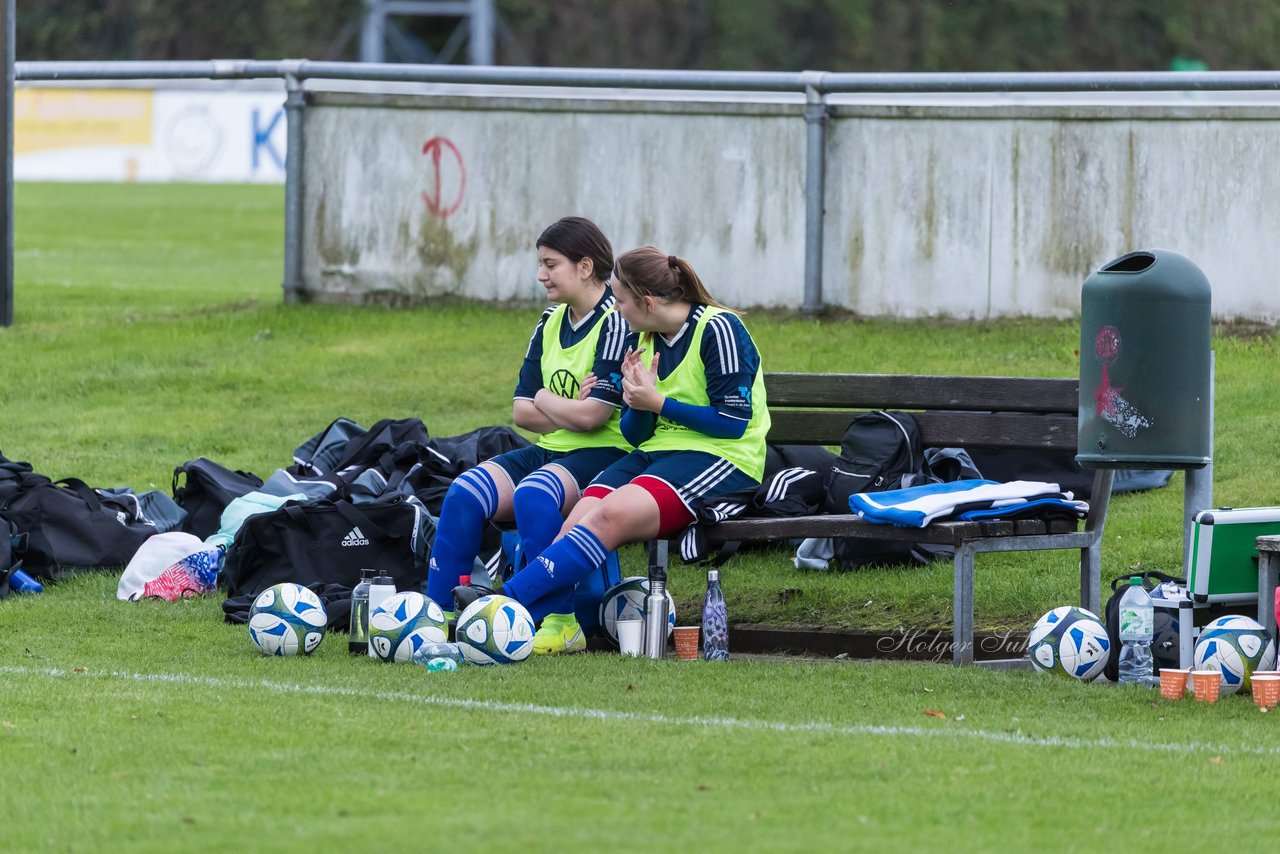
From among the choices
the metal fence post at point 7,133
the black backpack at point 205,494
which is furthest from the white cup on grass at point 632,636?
the metal fence post at point 7,133

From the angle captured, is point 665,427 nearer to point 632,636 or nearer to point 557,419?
point 557,419

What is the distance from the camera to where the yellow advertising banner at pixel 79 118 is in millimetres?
31734

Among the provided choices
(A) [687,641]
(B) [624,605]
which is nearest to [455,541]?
(B) [624,605]

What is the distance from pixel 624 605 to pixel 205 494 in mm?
2710

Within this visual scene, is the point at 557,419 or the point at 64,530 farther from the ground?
the point at 557,419

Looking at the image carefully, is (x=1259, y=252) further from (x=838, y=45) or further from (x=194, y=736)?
(x=838, y=45)

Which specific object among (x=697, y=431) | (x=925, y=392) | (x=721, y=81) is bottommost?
(x=697, y=431)

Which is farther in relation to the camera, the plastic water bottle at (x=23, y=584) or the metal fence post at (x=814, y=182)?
the metal fence post at (x=814, y=182)

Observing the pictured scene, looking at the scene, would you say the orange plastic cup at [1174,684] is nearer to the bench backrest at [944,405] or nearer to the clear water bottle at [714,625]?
the clear water bottle at [714,625]

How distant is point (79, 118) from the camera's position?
32.2 meters

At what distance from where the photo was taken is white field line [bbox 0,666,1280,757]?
527 centimetres

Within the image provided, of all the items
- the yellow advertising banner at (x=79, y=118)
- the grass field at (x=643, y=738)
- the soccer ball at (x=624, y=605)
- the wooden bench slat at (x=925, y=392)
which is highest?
the yellow advertising banner at (x=79, y=118)

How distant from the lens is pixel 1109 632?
6426 millimetres

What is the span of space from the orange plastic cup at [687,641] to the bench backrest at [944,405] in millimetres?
1507
